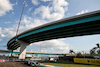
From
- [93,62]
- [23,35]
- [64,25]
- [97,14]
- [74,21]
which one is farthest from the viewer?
[23,35]

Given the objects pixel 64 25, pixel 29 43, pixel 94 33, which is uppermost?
pixel 64 25

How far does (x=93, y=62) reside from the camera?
21.6m

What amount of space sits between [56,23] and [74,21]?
668 cm

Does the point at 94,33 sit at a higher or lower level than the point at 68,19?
lower

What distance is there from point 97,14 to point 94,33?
13428 mm

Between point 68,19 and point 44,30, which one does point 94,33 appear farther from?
point 44,30

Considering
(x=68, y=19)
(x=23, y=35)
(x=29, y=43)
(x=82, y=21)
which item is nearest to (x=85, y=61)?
(x=82, y=21)

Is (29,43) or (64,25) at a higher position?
(64,25)

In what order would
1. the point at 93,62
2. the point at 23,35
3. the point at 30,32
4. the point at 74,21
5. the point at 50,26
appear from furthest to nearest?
the point at 23,35 < the point at 30,32 < the point at 50,26 < the point at 74,21 < the point at 93,62

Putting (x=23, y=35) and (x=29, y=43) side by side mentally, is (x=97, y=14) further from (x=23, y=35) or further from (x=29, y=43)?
(x=29, y=43)

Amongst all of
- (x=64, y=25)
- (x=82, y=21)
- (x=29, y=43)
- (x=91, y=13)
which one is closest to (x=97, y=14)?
(x=91, y=13)

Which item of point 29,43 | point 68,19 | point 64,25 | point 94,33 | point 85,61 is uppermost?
point 68,19

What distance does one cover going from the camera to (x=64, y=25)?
25578 mm

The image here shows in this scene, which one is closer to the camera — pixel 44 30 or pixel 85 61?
pixel 85 61
